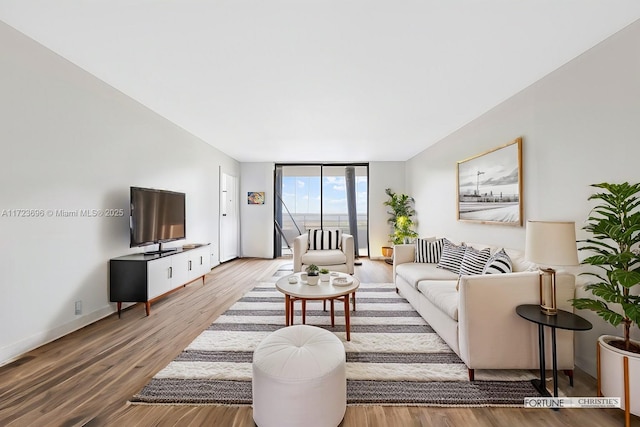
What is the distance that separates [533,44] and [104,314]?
188 inches

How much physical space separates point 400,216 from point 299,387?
5222mm

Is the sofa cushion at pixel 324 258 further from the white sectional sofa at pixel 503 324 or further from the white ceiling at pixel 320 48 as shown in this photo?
the white sectional sofa at pixel 503 324

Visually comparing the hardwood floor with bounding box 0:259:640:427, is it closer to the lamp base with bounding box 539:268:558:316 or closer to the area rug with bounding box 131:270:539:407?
the area rug with bounding box 131:270:539:407

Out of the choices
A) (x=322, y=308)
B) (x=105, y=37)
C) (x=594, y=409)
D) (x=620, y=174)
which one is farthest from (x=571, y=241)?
(x=105, y=37)

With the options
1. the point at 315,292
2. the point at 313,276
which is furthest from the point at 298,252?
the point at 315,292

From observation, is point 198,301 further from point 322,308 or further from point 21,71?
point 21,71

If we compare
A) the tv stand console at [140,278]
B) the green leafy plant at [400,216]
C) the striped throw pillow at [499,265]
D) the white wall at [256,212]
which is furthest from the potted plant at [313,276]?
the white wall at [256,212]

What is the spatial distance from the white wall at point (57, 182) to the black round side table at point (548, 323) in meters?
3.79

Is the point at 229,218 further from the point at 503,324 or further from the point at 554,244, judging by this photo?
the point at 554,244

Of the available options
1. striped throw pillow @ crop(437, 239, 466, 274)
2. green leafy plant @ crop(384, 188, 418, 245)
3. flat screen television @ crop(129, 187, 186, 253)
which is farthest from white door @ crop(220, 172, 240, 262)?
striped throw pillow @ crop(437, 239, 466, 274)

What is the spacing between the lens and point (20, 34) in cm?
200

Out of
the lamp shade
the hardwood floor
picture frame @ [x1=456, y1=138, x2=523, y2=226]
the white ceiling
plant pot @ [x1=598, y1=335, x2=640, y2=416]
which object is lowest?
the hardwood floor

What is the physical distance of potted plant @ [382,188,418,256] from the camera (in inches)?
227

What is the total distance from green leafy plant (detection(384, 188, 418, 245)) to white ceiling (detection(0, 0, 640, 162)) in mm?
2812
